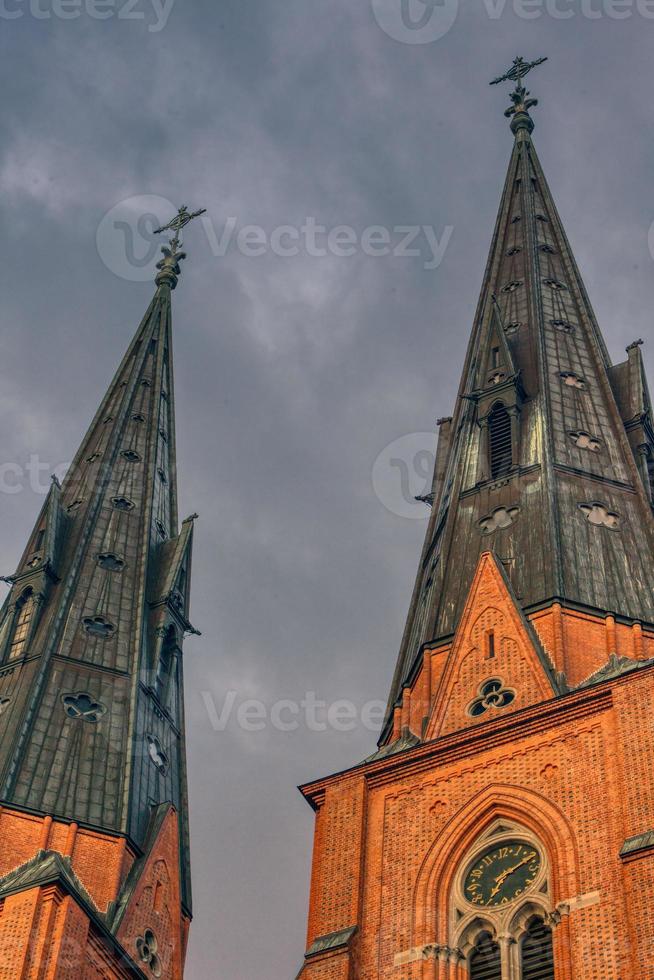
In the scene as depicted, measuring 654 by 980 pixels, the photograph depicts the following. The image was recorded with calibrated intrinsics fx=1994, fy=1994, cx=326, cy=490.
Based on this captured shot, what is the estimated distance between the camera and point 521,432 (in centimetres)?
5050

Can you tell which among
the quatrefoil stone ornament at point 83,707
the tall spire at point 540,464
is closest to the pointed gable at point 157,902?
the quatrefoil stone ornament at point 83,707

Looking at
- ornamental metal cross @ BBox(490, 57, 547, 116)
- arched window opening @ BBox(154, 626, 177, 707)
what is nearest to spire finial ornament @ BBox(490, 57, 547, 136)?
ornamental metal cross @ BBox(490, 57, 547, 116)

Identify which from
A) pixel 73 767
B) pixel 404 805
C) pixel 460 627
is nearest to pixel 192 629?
pixel 73 767

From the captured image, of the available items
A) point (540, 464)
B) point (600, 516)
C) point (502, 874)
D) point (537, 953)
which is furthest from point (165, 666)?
point (537, 953)

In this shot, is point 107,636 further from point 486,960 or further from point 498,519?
point 486,960

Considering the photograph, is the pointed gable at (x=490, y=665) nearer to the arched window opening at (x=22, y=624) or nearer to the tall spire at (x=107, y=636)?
the tall spire at (x=107, y=636)

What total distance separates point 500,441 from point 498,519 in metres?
3.61

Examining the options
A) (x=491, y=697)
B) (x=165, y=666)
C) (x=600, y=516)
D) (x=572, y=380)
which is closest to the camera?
(x=491, y=697)

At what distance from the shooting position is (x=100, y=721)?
49156 millimetres

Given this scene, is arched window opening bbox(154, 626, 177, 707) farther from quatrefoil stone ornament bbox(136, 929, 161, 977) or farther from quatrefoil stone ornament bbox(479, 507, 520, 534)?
quatrefoil stone ornament bbox(479, 507, 520, 534)

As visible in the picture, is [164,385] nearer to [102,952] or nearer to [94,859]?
[94,859]

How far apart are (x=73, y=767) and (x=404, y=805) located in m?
10.7

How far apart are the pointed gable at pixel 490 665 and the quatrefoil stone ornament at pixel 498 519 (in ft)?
7.45

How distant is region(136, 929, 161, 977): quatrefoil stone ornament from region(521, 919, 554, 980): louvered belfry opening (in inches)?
464
